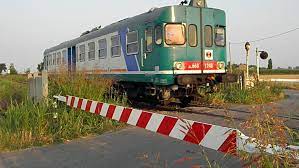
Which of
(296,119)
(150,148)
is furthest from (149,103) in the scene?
(150,148)

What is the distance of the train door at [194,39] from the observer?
42.6ft

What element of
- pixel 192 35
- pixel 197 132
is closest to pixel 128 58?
pixel 192 35

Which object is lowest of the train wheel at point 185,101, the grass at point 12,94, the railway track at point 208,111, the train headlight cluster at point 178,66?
the railway track at point 208,111

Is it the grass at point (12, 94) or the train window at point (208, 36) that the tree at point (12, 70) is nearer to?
the grass at point (12, 94)

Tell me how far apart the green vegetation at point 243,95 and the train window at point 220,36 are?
2077 millimetres

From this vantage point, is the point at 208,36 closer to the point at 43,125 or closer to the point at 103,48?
the point at 103,48

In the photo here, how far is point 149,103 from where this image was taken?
15.5m

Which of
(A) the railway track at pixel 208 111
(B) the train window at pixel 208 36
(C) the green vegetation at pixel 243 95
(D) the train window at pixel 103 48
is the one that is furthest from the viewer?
(D) the train window at pixel 103 48

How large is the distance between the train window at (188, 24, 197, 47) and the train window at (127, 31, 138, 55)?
6.13 feet

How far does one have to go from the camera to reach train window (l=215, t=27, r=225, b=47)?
1384 centimetres

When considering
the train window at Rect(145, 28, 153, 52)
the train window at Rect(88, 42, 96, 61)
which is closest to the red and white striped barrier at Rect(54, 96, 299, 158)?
the train window at Rect(145, 28, 153, 52)

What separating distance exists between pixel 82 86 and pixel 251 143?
8058 millimetres

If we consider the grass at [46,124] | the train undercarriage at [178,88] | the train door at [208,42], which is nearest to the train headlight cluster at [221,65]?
the train door at [208,42]

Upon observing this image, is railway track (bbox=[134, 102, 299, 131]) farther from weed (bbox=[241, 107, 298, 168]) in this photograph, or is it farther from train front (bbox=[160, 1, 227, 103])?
weed (bbox=[241, 107, 298, 168])
